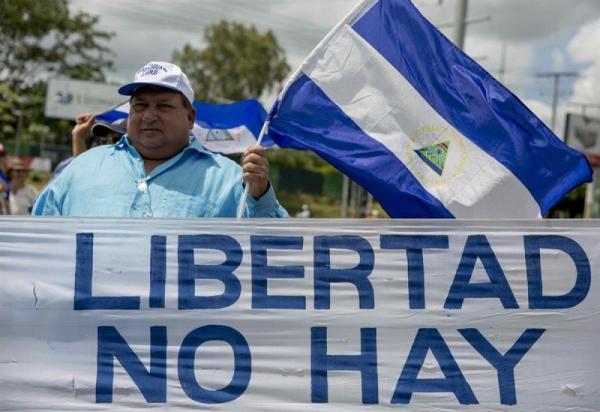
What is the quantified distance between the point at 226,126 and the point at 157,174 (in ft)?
22.0

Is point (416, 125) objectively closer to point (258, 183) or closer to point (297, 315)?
point (258, 183)

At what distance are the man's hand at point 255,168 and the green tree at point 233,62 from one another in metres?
54.6

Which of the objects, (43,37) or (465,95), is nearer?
(465,95)

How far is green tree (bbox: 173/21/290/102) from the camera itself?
57969 mm

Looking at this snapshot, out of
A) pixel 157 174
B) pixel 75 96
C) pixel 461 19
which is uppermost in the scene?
pixel 75 96

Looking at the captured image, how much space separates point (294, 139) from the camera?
387 cm

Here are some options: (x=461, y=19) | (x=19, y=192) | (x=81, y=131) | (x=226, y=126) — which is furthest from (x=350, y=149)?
(x=461, y=19)

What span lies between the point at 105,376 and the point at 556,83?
6606 centimetres

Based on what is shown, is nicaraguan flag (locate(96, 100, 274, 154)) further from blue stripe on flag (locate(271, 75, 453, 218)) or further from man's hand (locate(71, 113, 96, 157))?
blue stripe on flag (locate(271, 75, 453, 218))

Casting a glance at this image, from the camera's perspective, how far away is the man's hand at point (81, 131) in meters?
5.21

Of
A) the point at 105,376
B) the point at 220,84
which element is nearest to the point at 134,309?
the point at 105,376

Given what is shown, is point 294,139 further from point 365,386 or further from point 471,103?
point 365,386

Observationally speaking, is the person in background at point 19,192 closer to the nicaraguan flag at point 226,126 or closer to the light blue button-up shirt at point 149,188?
the nicaraguan flag at point 226,126

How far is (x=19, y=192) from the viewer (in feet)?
29.7
